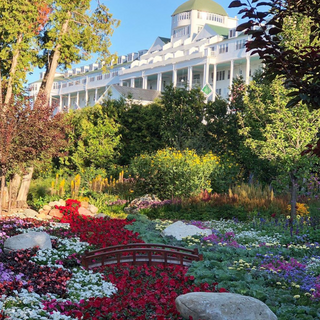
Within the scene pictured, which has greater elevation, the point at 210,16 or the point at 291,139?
the point at 210,16

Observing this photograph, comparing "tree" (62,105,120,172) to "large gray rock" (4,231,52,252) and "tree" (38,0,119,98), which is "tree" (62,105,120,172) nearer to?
"tree" (38,0,119,98)

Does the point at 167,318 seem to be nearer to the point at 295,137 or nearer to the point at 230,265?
the point at 230,265

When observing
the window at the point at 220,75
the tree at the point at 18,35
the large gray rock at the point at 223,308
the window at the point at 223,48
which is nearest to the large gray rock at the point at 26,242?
the large gray rock at the point at 223,308

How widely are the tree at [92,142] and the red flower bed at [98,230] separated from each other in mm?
8955

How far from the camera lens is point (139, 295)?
19.7 feet

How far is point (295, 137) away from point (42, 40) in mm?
10225

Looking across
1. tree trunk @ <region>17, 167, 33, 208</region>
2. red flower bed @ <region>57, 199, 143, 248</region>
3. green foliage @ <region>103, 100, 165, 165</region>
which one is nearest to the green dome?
green foliage @ <region>103, 100, 165, 165</region>

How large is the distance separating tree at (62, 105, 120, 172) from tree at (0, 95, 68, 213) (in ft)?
25.0

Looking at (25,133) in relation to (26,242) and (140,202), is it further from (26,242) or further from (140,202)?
(26,242)

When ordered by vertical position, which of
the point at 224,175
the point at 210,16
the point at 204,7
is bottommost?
the point at 224,175

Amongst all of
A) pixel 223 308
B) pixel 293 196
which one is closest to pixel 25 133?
pixel 293 196

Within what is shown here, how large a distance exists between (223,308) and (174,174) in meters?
10.6

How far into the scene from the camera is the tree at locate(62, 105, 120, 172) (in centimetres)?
2189

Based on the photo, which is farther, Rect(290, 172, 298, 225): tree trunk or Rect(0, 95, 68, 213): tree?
Rect(0, 95, 68, 213): tree
